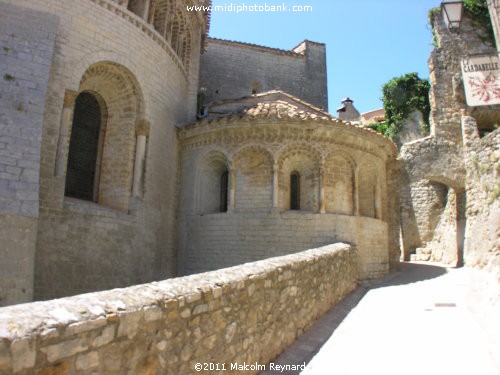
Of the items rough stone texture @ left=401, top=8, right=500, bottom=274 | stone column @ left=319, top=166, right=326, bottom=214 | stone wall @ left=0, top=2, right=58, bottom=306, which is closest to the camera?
stone wall @ left=0, top=2, right=58, bottom=306

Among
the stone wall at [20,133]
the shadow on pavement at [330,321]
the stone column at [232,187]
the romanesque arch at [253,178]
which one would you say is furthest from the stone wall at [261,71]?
the shadow on pavement at [330,321]

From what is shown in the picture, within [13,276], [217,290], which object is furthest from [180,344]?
[13,276]

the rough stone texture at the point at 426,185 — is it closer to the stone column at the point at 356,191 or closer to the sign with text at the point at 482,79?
the sign with text at the point at 482,79

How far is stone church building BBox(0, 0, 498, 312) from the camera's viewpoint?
811 centimetres

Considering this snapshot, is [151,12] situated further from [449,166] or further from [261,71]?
[449,166]

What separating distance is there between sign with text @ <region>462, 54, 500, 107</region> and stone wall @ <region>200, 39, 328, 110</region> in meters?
10.5

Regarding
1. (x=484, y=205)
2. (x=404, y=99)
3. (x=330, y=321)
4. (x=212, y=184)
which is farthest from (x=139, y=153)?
(x=404, y=99)

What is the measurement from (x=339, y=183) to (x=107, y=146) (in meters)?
6.98

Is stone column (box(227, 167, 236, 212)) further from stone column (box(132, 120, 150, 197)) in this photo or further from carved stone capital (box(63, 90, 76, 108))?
carved stone capital (box(63, 90, 76, 108))

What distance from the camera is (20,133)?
24.1 ft

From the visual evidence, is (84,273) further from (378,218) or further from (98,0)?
(378,218)

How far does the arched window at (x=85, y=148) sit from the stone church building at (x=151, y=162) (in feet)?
0.10

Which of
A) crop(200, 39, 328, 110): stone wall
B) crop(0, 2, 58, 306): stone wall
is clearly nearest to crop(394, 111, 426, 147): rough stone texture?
crop(200, 39, 328, 110): stone wall

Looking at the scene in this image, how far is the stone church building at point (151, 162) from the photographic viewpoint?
8109 millimetres
